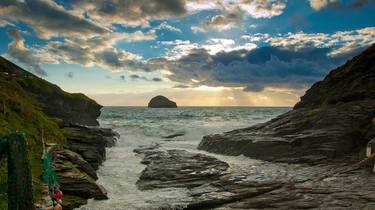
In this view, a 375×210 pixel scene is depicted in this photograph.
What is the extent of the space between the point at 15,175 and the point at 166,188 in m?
14.8

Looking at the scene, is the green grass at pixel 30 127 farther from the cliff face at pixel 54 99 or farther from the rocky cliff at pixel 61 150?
the cliff face at pixel 54 99

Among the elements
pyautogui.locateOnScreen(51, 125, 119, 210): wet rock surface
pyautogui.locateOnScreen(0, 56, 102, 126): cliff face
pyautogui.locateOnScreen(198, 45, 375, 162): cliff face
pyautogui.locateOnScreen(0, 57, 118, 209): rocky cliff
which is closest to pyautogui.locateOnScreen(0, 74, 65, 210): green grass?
pyautogui.locateOnScreen(0, 57, 118, 209): rocky cliff

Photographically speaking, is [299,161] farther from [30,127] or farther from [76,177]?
[30,127]

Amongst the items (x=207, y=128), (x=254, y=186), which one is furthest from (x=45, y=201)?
(x=207, y=128)

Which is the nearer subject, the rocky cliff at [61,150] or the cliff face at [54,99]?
the rocky cliff at [61,150]

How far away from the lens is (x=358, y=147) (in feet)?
76.0

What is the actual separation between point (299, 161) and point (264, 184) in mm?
6742

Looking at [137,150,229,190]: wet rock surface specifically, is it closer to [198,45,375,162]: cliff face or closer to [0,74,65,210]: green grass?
[198,45,375,162]: cliff face

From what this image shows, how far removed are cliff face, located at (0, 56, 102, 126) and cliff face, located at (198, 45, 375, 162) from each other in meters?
18.0

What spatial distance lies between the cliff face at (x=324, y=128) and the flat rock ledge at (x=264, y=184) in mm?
2270

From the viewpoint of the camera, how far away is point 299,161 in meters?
23.0

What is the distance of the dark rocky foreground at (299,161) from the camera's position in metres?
14.7

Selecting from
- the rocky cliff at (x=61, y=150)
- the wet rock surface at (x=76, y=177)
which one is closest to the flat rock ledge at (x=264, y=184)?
the wet rock surface at (x=76, y=177)

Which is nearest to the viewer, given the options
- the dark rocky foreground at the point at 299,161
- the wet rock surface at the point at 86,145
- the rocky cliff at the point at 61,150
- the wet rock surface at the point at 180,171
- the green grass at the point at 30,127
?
the dark rocky foreground at the point at 299,161
